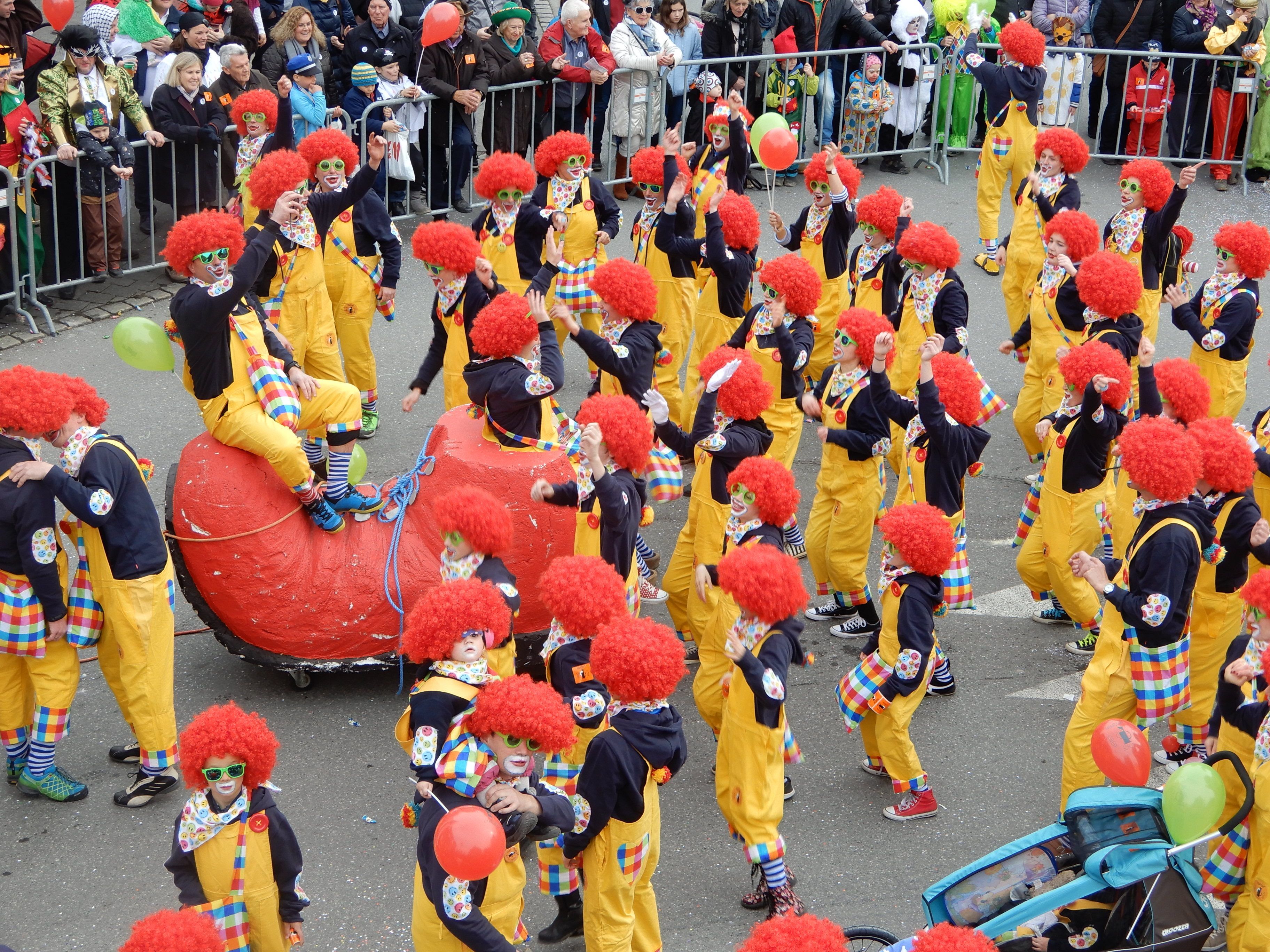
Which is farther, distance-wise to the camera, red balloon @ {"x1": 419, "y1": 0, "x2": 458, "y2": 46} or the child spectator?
red balloon @ {"x1": 419, "y1": 0, "x2": 458, "y2": 46}

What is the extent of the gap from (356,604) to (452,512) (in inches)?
48.2

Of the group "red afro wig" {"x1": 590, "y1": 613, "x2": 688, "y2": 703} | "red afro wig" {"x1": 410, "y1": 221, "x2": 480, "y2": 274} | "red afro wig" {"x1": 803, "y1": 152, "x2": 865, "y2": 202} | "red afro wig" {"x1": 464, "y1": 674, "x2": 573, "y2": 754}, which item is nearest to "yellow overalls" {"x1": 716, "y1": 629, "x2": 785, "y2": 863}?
"red afro wig" {"x1": 590, "y1": 613, "x2": 688, "y2": 703}

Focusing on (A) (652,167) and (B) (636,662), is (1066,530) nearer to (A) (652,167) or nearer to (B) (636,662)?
(B) (636,662)

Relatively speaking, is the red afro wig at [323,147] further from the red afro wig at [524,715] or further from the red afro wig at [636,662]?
the red afro wig at [524,715]

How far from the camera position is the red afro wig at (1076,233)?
29.4ft

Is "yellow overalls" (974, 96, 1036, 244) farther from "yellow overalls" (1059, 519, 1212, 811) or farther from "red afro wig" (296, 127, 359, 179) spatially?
"yellow overalls" (1059, 519, 1212, 811)

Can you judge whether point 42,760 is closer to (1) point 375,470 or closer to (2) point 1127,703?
(1) point 375,470

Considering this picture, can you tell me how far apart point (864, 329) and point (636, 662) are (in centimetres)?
323

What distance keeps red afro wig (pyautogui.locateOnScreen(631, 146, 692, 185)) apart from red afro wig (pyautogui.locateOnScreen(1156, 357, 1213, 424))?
11.9 ft

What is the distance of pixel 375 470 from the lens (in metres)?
9.37

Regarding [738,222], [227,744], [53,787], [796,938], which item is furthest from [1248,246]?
[53,787]

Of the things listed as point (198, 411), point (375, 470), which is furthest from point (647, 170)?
point (198, 411)

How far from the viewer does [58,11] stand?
11414mm

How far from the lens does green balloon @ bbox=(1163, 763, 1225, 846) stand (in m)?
4.97
